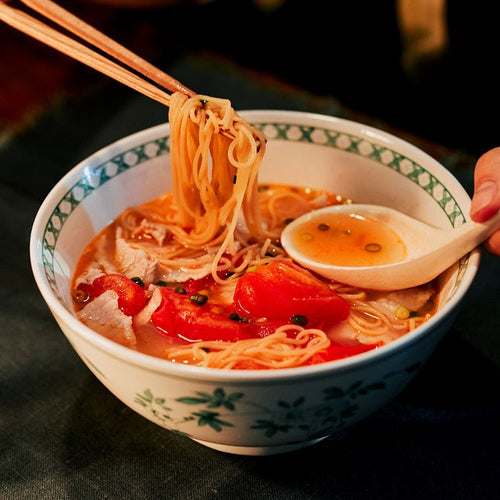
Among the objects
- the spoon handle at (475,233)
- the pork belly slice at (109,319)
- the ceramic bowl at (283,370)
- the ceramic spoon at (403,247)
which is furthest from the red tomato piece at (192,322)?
the spoon handle at (475,233)

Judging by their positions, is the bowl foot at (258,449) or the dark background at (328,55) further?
the dark background at (328,55)

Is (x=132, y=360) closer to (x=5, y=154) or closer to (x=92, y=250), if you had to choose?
(x=92, y=250)

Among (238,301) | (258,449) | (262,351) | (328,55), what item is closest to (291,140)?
(238,301)

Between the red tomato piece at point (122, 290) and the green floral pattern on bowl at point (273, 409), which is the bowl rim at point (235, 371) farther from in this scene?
the red tomato piece at point (122, 290)

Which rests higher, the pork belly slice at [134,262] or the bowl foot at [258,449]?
the pork belly slice at [134,262]

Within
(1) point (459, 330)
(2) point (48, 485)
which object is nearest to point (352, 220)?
(1) point (459, 330)

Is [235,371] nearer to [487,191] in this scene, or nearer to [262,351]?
[262,351]
